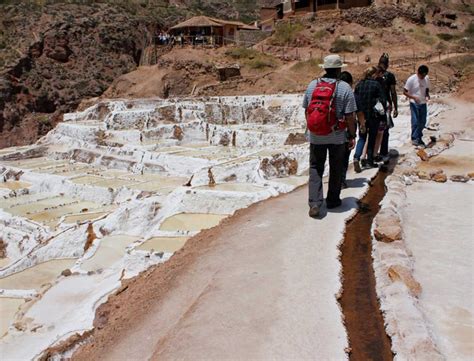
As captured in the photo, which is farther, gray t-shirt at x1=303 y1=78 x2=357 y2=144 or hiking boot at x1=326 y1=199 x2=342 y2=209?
hiking boot at x1=326 y1=199 x2=342 y2=209

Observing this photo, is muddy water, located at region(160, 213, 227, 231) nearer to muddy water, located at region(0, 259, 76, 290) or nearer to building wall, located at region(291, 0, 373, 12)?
muddy water, located at region(0, 259, 76, 290)

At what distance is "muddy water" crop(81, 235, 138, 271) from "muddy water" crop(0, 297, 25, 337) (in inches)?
39.9

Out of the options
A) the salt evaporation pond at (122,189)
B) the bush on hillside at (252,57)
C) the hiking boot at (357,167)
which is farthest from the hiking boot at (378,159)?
the bush on hillside at (252,57)

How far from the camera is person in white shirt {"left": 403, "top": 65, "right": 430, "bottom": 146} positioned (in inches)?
294

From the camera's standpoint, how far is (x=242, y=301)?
3.09m

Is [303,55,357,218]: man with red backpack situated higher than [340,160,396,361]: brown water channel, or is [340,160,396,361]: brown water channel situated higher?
[303,55,357,218]: man with red backpack

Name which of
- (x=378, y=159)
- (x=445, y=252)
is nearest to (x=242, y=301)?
(x=445, y=252)

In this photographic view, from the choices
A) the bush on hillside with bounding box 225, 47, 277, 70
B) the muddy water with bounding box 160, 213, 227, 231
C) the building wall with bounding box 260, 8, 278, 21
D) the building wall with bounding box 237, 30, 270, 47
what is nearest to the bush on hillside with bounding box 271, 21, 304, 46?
the building wall with bounding box 237, 30, 270, 47

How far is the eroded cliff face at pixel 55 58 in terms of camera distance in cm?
2814

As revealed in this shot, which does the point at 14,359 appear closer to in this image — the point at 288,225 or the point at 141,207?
the point at 288,225

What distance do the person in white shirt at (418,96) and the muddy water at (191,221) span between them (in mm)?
3152

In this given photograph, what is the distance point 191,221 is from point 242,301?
4.67 metres

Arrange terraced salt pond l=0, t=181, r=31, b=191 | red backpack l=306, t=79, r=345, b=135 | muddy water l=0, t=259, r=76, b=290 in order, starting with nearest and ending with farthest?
red backpack l=306, t=79, r=345, b=135
muddy water l=0, t=259, r=76, b=290
terraced salt pond l=0, t=181, r=31, b=191

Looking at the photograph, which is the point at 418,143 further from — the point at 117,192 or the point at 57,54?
the point at 57,54
